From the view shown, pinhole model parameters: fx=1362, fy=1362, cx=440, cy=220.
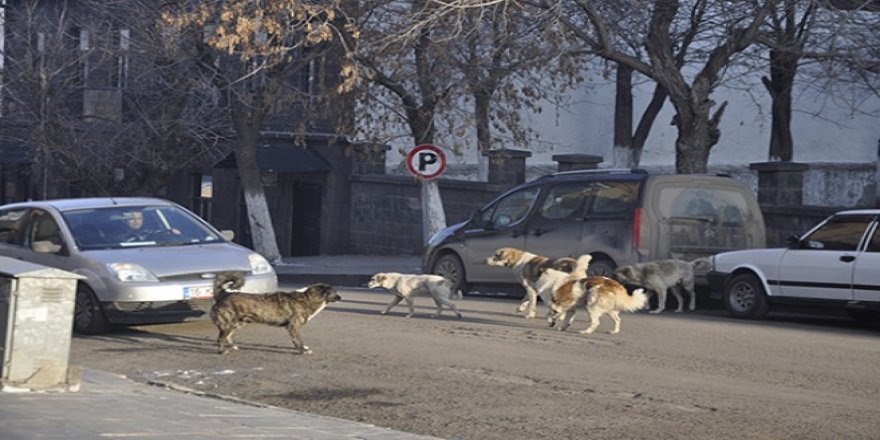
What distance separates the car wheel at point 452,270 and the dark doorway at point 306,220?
15351 millimetres

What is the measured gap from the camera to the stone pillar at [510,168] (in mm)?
27812

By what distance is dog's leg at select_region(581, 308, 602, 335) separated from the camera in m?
13.9

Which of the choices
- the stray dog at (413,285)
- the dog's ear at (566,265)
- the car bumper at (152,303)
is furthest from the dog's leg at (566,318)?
the car bumper at (152,303)

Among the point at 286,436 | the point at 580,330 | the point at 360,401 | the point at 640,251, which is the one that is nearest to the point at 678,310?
the point at 640,251

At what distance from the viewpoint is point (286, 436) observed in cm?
835

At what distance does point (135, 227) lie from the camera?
592 inches

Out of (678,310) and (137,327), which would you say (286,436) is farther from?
(678,310)

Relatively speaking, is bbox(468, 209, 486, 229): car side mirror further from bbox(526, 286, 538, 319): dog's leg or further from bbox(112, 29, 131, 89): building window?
bbox(112, 29, 131, 89): building window

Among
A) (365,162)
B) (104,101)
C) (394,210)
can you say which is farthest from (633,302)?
(104,101)

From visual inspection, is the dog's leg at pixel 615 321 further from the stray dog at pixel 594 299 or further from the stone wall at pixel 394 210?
the stone wall at pixel 394 210

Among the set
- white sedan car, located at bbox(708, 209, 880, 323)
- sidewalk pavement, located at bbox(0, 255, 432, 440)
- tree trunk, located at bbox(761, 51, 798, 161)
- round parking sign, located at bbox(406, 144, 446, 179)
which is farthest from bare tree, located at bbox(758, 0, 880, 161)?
sidewalk pavement, located at bbox(0, 255, 432, 440)

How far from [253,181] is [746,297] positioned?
14263 millimetres

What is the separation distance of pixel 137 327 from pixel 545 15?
8.29 m

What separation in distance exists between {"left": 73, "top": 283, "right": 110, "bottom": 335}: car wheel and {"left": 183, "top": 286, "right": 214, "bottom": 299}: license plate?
3.03ft
